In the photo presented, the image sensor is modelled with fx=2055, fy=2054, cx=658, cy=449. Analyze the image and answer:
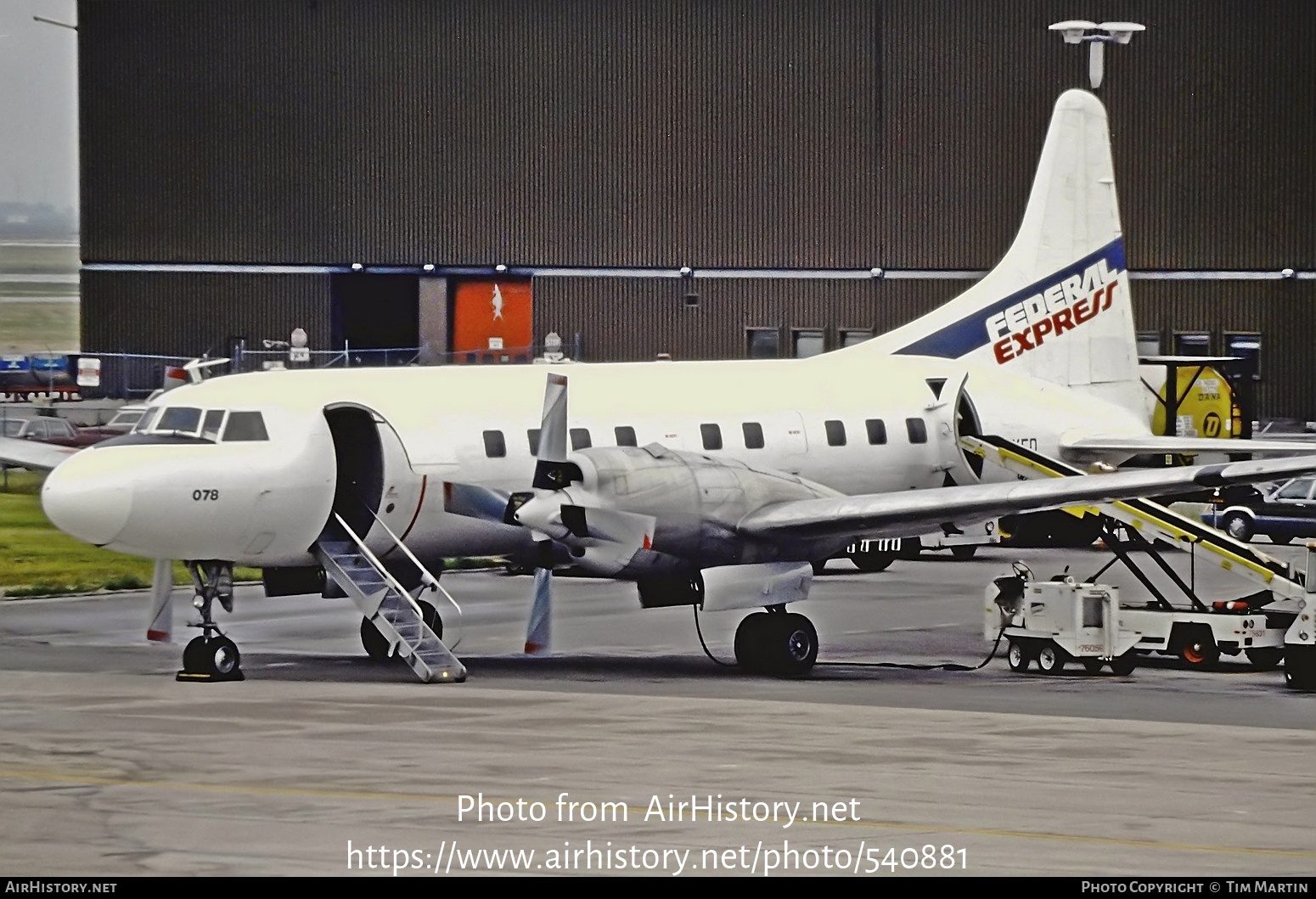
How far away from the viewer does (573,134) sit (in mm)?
68250

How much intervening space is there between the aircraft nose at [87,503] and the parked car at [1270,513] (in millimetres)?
28998

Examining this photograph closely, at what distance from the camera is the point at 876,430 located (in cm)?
2794

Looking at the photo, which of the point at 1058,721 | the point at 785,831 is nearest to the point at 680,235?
the point at 1058,721

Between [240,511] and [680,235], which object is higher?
[680,235]

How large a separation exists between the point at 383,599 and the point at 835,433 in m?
7.05

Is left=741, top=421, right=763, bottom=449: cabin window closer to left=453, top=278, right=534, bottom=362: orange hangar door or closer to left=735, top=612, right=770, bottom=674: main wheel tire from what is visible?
left=735, top=612, right=770, bottom=674: main wheel tire

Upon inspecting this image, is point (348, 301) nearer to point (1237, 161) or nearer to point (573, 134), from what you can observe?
point (573, 134)

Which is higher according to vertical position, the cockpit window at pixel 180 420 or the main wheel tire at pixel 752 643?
the cockpit window at pixel 180 420

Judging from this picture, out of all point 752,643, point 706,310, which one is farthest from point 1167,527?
point 706,310

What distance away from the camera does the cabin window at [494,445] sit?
24.8 m

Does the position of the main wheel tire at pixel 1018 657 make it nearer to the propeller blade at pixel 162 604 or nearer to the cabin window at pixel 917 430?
the cabin window at pixel 917 430

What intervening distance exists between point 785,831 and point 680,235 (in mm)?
54333

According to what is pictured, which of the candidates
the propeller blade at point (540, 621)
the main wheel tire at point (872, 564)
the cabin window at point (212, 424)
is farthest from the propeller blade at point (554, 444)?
the main wheel tire at point (872, 564)

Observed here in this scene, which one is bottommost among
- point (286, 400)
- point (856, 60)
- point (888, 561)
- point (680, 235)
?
point (888, 561)
